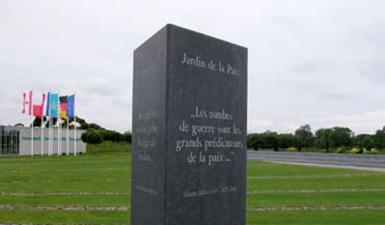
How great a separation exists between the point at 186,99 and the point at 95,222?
25.5 ft

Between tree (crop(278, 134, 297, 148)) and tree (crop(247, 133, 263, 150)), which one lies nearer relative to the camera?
tree (crop(278, 134, 297, 148))

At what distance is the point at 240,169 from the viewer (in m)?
5.60

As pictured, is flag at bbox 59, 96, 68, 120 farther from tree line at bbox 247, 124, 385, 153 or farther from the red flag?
tree line at bbox 247, 124, 385, 153

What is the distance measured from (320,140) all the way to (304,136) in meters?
7.21

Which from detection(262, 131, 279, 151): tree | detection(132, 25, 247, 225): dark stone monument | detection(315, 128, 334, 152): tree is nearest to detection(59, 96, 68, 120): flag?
detection(262, 131, 279, 151): tree

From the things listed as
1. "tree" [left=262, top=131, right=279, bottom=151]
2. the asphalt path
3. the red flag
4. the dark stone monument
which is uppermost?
the red flag

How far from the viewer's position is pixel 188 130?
16.3ft

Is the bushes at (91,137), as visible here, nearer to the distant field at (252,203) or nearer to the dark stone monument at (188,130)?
the distant field at (252,203)

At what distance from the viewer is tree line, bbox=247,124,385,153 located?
7725 centimetres

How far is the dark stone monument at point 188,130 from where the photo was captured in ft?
15.9

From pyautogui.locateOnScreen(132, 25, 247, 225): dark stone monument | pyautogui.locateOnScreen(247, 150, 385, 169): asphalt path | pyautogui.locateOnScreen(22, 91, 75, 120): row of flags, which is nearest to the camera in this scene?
pyautogui.locateOnScreen(132, 25, 247, 225): dark stone monument

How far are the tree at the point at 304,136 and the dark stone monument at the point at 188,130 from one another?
82.2 m

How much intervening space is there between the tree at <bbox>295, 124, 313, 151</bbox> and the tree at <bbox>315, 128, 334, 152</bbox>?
180 cm

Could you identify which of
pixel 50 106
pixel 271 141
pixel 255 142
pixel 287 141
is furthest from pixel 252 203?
pixel 271 141
